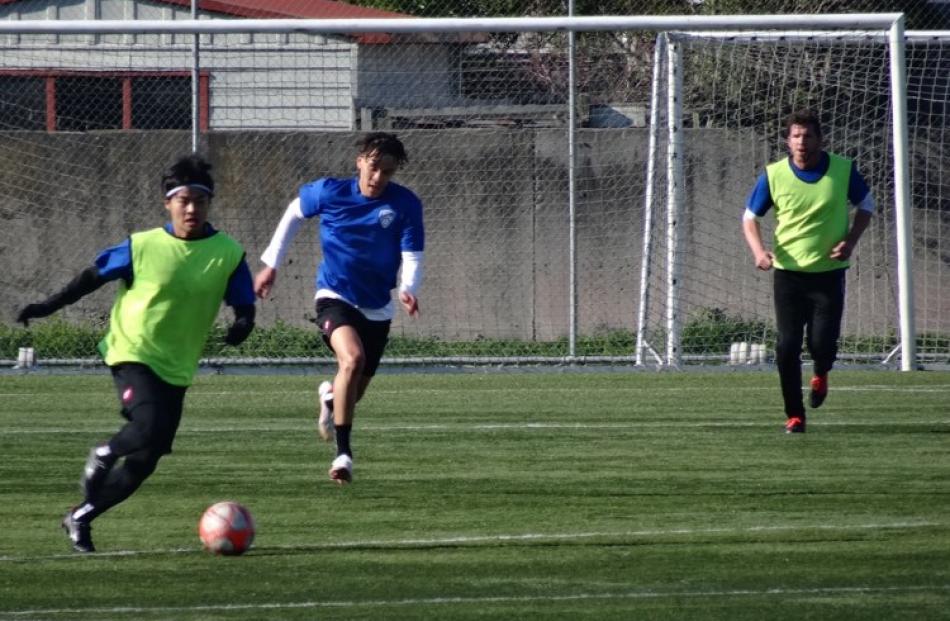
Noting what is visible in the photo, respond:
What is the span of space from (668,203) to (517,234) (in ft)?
5.28

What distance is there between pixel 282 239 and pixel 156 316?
261 cm

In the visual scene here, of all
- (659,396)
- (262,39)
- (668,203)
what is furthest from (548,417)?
(262,39)

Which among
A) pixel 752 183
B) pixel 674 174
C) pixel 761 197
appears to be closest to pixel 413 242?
pixel 761 197

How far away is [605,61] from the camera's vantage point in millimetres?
17219

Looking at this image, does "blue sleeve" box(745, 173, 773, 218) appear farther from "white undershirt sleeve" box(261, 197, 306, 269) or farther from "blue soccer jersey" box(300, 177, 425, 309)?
"white undershirt sleeve" box(261, 197, 306, 269)

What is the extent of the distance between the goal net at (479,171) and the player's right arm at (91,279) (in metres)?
9.24

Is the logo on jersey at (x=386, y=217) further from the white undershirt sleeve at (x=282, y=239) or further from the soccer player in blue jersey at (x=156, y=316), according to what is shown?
the soccer player in blue jersey at (x=156, y=316)

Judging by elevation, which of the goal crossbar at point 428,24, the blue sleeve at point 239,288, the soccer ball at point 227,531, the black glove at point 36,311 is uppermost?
the goal crossbar at point 428,24

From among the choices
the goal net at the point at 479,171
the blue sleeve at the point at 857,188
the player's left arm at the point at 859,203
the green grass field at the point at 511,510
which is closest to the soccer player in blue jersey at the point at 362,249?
the green grass field at the point at 511,510

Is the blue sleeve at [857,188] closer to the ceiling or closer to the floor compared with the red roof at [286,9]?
closer to the floor

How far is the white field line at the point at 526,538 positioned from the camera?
7.39 m

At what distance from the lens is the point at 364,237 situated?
1011 cm

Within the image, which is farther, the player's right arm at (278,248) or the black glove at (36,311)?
the player's right arm at (278,248)

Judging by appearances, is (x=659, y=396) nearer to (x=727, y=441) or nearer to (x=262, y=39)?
(x=727, y=441)
